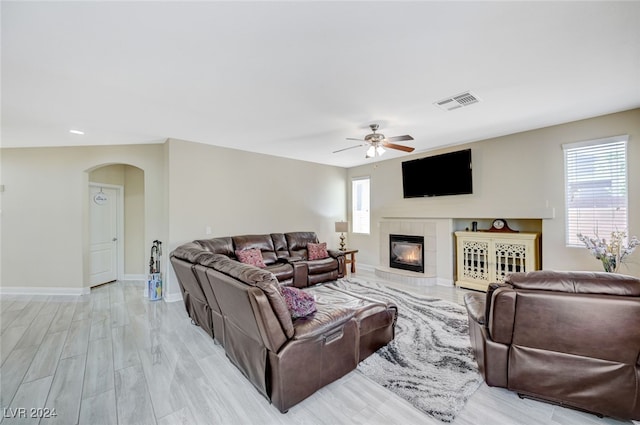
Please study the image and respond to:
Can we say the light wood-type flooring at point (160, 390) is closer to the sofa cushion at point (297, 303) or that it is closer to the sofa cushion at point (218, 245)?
the sofa cushion at point (297, 303)

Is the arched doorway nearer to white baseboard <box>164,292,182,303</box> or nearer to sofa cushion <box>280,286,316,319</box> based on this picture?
white baseboard <box>164,292,182,303</box>

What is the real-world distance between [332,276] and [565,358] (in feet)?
13.1

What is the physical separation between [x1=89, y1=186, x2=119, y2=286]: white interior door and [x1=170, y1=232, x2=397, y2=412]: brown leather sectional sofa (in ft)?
11.9

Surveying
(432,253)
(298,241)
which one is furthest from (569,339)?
(298,241)

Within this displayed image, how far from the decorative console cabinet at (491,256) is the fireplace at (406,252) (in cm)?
75

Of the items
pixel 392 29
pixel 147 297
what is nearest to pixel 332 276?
pixel 147 297

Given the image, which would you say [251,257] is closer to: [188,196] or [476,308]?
[188,196]

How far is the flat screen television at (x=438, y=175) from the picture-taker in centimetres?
495

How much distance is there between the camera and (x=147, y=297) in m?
4.57

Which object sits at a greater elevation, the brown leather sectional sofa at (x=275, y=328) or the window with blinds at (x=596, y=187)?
the window with blinds at (x=596, y=187)

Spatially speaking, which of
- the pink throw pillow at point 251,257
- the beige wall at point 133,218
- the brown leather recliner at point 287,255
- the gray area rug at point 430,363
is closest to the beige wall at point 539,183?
the gray area rug at point 430,363

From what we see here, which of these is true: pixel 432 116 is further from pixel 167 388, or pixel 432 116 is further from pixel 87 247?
pixel 87 247

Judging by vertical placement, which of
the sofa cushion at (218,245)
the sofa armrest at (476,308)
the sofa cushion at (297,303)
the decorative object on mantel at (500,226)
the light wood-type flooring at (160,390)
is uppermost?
the decorative object on mantel at (500,226)

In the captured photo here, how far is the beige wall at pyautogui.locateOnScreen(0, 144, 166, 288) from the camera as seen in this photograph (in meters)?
4.79
